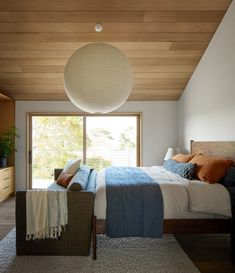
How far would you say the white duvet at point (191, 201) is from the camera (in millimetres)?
2678

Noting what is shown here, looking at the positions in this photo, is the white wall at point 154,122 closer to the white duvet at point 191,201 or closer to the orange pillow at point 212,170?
the orange pillow at point 212,170

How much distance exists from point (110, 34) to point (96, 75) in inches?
87.9


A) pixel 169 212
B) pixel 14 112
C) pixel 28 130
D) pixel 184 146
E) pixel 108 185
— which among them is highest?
pixel 14 112

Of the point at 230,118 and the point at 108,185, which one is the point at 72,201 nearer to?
the point at 108,185

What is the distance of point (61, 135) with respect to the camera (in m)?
6.00

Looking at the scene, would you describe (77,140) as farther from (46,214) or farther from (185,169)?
(46,214)

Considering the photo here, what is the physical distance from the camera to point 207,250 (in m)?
2.92

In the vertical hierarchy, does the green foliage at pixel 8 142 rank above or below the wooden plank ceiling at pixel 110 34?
below

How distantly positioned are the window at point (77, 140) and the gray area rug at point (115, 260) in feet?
9.83

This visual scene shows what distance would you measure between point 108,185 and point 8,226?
5.80 ft

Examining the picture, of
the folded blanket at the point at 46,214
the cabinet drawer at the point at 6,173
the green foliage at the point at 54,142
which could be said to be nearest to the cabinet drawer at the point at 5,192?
the cabinet drawer at the point at 6,173

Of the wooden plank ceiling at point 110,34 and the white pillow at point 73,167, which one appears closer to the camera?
the wooden plank ceiling at point 110,34

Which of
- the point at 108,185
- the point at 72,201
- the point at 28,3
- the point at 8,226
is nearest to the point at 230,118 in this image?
the point at 108,185

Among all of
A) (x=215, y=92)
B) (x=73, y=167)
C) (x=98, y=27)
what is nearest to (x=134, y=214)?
(x=73, y=167)
